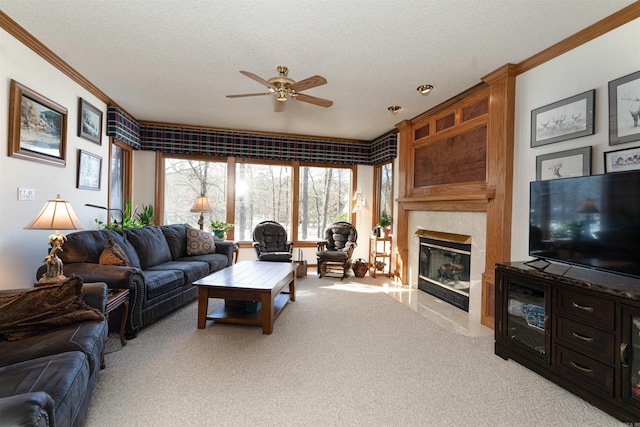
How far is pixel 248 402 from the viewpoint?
1941 millimetres

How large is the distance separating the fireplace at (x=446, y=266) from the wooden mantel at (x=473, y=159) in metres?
0.38

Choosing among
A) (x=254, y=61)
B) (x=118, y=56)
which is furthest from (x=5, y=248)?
(x=254, y=61)

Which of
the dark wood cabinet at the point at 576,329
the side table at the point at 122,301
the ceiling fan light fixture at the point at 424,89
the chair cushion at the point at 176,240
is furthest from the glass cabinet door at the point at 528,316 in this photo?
the chair cushion at the point at 176,240

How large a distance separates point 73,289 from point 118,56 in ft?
7.70

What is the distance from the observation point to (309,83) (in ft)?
9.60

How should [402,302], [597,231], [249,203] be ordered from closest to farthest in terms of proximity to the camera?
1. [597,231]
2. [402,302]
3. [249,203]

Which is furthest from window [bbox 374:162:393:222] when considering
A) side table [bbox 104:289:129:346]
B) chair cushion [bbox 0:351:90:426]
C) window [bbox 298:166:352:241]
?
chair cushion [bbox 0:351:90:426]

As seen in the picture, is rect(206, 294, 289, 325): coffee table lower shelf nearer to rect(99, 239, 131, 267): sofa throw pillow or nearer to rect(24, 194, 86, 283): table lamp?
rect(99, 239, 131, 267): sofa throw pillow

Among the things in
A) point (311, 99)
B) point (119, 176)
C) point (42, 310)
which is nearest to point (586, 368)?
point (311, 99)

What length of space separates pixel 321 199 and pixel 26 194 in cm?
456

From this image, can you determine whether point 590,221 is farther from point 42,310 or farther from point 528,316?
point 42,310

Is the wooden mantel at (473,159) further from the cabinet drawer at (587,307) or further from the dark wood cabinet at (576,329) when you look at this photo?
the cabinet drawer at (587,307)

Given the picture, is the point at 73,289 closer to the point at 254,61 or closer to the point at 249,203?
the point at 254,61

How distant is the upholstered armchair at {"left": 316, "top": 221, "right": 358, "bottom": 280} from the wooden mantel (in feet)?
3.18
